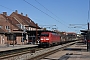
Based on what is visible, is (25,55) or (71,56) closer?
(71,56)

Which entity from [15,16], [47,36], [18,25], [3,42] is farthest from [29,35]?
[47,36]

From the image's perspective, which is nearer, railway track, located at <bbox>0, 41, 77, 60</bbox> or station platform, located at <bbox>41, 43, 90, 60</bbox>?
station platform, located at <bbox>41, 43, 90, 60</bbox>

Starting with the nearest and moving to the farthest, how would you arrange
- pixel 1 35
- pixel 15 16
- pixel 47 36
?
pixel 47 36 → pixel 1 35 → pixel 15 16

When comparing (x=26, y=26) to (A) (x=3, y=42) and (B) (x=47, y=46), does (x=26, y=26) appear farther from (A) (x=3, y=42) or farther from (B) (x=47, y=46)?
(B) (x=47, y=46)

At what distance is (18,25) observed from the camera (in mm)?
98250

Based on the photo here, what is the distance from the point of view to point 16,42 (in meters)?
78.1

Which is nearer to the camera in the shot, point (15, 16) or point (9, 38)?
point (9, 38)

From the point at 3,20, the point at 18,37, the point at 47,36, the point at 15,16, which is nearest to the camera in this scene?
the point at 47,36

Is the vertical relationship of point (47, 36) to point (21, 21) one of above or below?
below

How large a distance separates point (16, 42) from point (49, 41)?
95.1 ft

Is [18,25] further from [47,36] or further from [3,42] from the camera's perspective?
[47,36]

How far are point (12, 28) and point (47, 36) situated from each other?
139 ft

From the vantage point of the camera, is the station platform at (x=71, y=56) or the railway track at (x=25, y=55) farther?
the railway track at (x=25, y=55)

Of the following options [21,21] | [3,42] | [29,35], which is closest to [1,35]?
[3,42]
